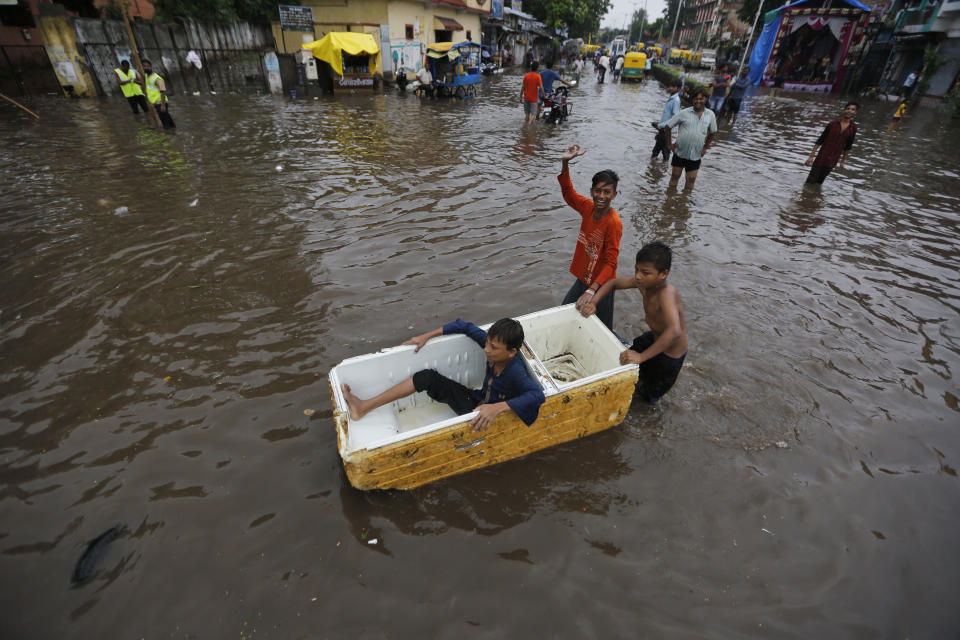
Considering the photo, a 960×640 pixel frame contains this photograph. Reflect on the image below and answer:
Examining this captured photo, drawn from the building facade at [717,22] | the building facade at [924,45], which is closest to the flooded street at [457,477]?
the building facade at [924,45]

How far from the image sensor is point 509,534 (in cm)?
263

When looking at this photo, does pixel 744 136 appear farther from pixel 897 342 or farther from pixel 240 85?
pixel 240 85

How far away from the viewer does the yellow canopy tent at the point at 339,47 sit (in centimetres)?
1773

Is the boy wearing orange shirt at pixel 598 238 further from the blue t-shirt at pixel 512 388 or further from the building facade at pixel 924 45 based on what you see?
the building facade at pixel 924 45

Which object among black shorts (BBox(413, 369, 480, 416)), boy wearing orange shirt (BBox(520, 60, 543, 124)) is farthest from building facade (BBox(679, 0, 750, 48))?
black shorts (BBox(413, 369, 480, 416))

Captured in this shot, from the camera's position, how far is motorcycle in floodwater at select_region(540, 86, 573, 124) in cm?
1421

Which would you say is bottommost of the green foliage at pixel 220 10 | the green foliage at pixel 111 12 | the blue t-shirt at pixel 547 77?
the blue t-shirt at pixel 547 77

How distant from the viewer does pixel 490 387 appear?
9.72 feet

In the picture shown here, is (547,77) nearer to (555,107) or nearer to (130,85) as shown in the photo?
(555,107)

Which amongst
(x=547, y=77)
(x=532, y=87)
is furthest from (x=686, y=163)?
(x=547, y=77)

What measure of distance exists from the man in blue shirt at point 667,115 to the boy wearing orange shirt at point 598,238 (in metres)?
5.84

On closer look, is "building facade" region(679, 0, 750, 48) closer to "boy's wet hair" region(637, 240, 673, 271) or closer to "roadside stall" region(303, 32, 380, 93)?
"roadside stall" region(303, 32, 380, 93)

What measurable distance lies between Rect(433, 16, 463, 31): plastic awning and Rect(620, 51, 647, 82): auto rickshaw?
1189 centimetres

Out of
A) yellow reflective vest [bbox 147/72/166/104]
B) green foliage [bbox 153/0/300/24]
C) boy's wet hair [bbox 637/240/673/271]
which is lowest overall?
boy's wet hair [bbox 637/240/673/271]
